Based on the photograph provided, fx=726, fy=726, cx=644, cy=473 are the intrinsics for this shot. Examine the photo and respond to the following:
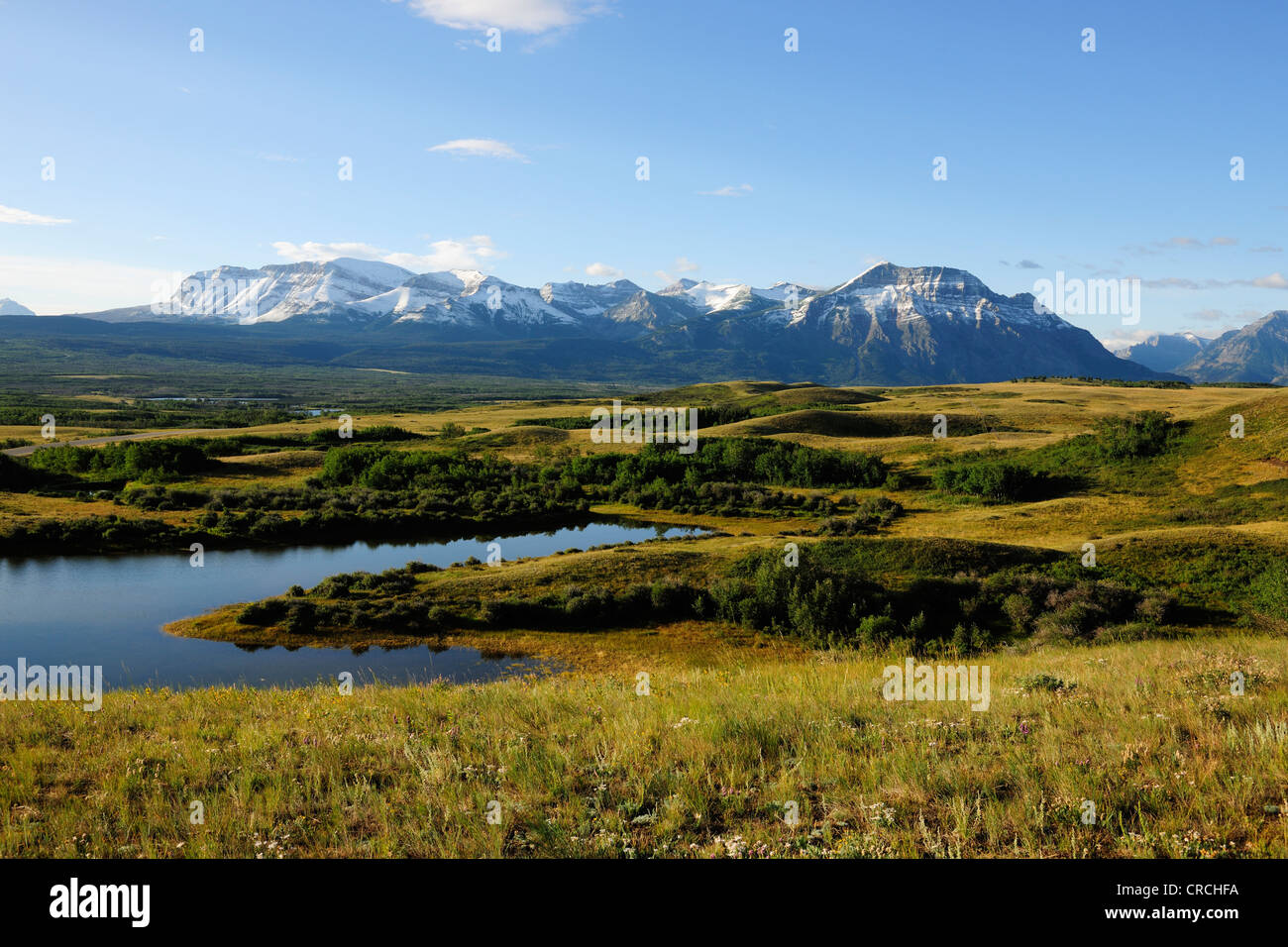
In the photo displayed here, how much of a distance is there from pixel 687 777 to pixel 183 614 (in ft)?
111

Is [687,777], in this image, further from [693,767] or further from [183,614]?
[183,614]

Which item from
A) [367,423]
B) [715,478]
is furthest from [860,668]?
[367,423]

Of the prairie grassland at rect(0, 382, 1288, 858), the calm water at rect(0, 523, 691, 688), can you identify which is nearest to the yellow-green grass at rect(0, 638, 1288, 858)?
the prairie grassland at rect(0, 382, 1288, 858)

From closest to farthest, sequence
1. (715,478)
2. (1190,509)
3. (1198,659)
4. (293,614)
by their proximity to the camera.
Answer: (1198,659) < (293,614) < (1190,509) < (715,478)

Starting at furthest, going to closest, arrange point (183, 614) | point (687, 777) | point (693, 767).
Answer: point (183, 614) → point (693, 767) → point (687, 777)

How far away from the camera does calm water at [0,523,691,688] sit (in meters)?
26.6

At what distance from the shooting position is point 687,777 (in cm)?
717

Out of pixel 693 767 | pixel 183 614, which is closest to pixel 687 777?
pixel 693 767

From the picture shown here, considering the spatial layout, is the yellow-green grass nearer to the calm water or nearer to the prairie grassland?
the prairie grassland

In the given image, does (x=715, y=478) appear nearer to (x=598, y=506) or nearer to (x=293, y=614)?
(x=598, y=506)

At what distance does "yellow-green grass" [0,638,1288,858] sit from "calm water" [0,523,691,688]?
639 inches

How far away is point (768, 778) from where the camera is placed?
7.33 metres

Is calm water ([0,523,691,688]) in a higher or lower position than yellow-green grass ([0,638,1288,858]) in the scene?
lower
